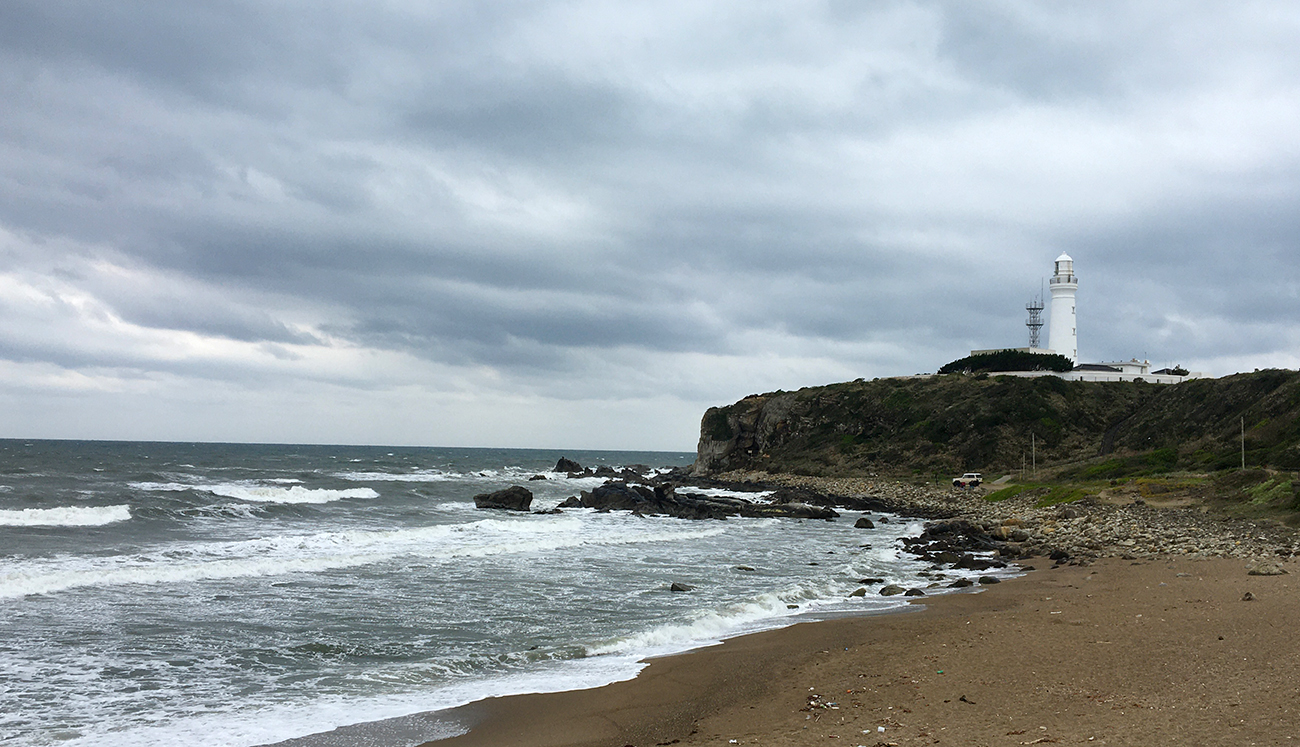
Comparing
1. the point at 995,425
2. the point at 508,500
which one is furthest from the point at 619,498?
the point at 995,425

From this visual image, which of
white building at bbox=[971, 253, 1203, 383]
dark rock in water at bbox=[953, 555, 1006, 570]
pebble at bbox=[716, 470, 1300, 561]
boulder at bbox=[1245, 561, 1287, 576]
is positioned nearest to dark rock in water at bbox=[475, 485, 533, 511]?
pebble at bbox=[716, 470, 1300, 561]

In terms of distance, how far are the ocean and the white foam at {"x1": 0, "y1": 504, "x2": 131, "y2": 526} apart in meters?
0.19

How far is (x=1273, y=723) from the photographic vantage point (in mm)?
7180

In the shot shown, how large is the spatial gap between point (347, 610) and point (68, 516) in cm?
2652

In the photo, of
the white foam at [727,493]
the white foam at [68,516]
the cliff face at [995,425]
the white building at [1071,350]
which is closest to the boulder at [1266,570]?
the cliff face at [995,425]

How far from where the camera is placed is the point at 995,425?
229 ft

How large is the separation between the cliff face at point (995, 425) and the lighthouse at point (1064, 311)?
9569mm

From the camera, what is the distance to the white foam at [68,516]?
3294cm

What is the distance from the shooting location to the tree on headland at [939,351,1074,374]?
81.5 metres

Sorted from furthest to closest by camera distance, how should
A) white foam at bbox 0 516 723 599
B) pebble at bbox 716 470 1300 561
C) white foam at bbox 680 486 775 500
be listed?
white foam at bbox 680 486 775 500, pebble at bbox 716 470 1300 561, white foam at bbox 0 516 723 599

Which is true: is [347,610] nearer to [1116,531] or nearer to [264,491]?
[1116,531]

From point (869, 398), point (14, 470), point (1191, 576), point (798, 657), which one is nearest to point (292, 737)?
point (798, 657)

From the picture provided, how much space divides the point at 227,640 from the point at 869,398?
255 feet

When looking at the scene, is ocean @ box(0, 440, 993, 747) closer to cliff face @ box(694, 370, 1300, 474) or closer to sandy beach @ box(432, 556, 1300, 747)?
sandy beach @ box(432, 556, 1300, 747)
